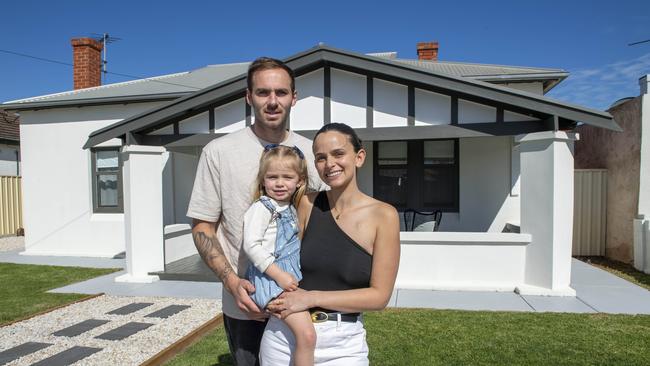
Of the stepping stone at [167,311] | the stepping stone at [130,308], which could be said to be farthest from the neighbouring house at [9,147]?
the stepping stone at [167,311]

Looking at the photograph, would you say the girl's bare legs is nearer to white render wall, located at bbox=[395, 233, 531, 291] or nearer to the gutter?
white render wall, located at bbox=[395, 233, 531, 291]

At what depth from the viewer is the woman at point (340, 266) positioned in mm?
1710

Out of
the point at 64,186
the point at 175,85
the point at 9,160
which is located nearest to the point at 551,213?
the point at 175,85

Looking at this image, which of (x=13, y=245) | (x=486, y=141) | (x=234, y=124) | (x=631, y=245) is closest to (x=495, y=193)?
(x=486, y=141)

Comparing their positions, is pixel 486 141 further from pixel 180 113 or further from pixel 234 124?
pixel 180 113

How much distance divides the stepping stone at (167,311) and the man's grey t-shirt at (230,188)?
4.02 metres

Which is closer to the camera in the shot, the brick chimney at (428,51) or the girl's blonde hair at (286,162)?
the girl's blonde hair at (286,162)

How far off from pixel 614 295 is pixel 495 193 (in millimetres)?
3254

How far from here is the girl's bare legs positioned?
1.68 metres

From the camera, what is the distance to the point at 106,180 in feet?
33.4

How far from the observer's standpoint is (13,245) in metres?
12.0

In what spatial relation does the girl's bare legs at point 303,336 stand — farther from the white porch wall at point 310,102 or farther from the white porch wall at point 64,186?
the white porch wall at point 64,186

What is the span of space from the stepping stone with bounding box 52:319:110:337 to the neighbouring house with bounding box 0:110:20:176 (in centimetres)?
1317

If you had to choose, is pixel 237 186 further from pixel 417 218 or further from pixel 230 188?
pixel 417 218
